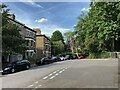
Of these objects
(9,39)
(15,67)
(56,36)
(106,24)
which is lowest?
(15,67)

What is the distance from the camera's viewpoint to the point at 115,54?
7075 centimetres

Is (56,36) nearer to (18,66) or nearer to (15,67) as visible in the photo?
(18,66)

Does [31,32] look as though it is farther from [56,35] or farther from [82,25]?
[56,35]

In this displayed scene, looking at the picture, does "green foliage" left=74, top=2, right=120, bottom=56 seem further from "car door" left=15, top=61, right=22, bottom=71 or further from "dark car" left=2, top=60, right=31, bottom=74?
"car door" left=15, top=61, right=22, bottom=71

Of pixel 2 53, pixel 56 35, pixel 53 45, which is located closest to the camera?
pixel 2 53

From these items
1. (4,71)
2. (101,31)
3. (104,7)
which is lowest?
(4,71)

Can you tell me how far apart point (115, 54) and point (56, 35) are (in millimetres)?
85703

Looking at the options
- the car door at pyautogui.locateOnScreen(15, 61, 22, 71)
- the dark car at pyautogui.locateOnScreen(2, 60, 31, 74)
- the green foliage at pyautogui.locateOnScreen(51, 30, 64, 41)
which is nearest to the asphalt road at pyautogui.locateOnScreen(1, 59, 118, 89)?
the dark car at pyautogui.locateOnScreen(2, 60, 31, 74)

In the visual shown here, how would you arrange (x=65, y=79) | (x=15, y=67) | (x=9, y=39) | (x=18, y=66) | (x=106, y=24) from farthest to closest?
1. (x=106, y=24)
2. (x=9, y=39)
3. (x=18, y=66)
4. (x=15, y=67)
5. (x=65, y=79)

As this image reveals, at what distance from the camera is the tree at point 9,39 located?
39062mm

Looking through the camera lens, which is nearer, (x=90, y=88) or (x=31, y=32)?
(x=90, y=88)

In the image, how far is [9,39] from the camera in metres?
39.2


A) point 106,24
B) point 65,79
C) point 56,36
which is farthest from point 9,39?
point 56,36

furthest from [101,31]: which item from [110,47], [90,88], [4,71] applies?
[90,88]
